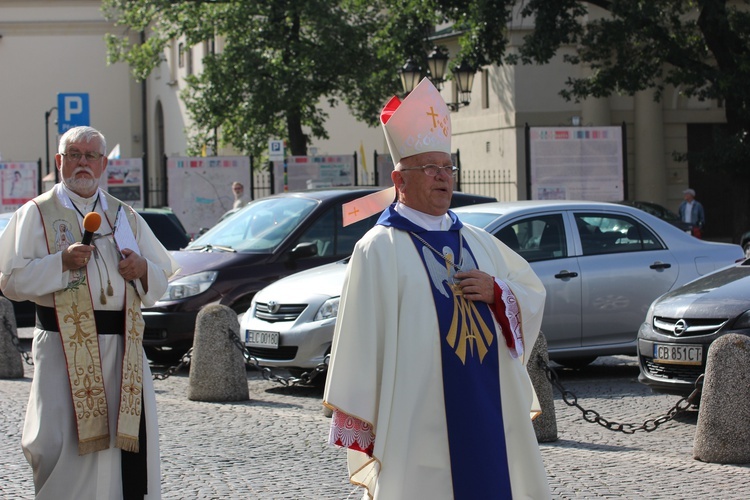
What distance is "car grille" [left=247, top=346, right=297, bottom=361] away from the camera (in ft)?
33.4

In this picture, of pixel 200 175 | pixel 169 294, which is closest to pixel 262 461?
pixel 169 294

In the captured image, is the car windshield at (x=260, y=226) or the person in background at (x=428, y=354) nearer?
the person in background at (x=428, y=354)

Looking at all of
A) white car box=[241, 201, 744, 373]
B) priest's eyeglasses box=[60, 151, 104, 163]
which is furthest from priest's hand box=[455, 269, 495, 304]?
white car box=[241, 201, 744, 373]

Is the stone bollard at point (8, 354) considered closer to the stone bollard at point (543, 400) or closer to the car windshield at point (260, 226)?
the car windshield at point (260, 226)

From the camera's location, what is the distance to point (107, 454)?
5320 millimetres

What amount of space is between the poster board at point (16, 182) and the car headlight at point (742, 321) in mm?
20433

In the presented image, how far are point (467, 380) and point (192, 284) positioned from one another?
7.48m

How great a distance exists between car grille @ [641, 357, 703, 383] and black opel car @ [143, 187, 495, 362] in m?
3.76

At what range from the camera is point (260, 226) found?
1227 cm

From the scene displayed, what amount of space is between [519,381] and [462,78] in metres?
17.6

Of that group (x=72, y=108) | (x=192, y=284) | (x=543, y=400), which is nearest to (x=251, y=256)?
(x=192, y=284)

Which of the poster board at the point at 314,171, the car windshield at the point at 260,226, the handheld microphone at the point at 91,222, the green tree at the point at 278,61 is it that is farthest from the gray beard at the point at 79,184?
the green tree at the point at 278,61

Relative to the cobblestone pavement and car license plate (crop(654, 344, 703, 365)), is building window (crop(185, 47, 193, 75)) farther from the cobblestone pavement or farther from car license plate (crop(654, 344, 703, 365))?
car license plate (crop(654, 344, 703, 365))

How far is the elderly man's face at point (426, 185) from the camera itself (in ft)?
15.1
